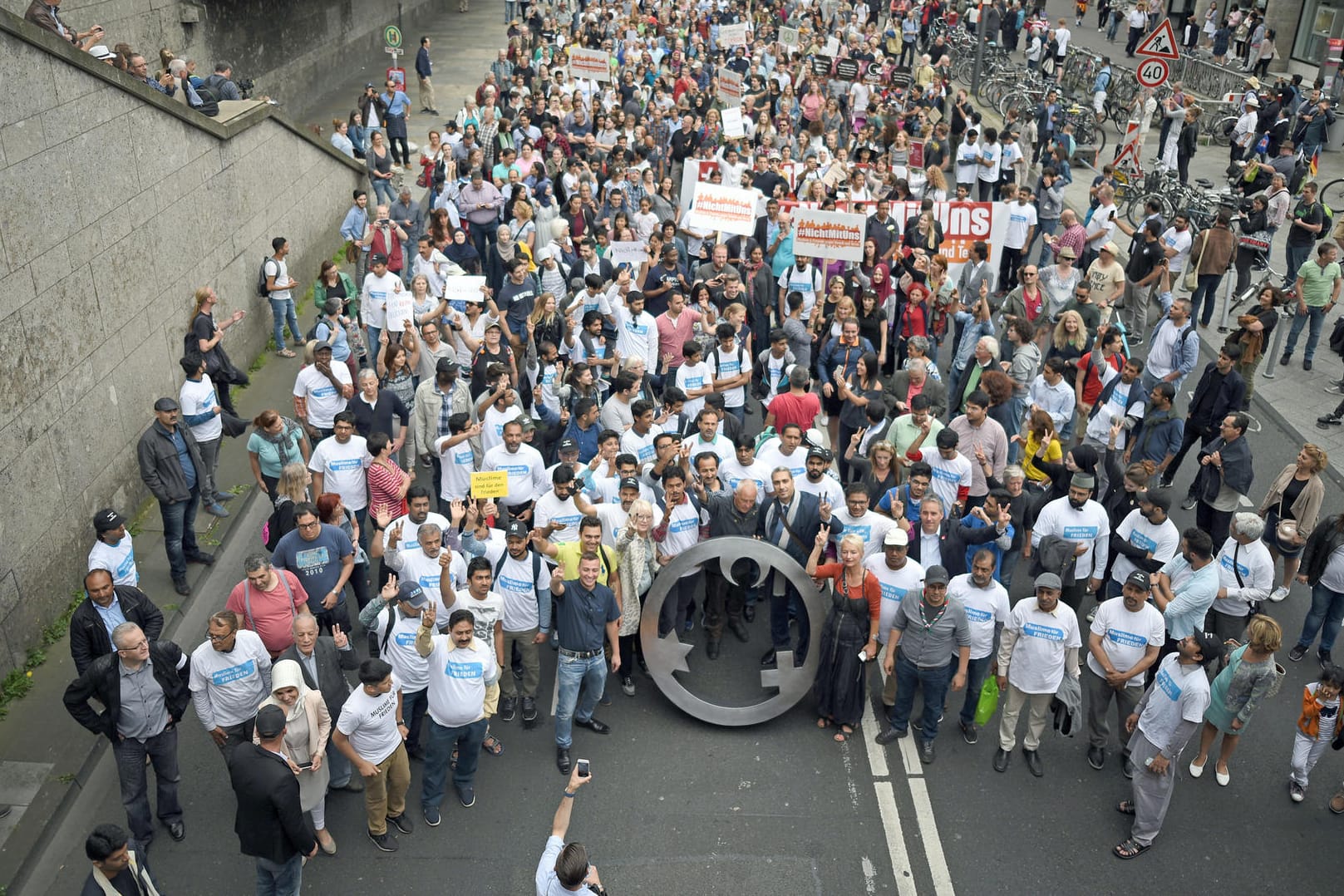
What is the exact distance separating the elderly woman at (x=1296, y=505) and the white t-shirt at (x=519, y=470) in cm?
585

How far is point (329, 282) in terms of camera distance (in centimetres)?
1270

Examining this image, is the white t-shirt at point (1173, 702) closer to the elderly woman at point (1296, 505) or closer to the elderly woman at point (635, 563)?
the elderly woman at point (1296, 505)

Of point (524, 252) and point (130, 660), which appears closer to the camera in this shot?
point (130, 660)

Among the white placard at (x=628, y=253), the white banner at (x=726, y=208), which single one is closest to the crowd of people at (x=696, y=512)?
the white placard at (x=628, y=253)

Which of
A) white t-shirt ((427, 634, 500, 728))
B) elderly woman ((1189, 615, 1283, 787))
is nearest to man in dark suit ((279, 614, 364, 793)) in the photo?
white t-shirt ((427, 634, 500, 728))

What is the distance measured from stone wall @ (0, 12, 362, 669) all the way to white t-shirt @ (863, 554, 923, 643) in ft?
21.6

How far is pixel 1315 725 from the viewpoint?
25.3 feet

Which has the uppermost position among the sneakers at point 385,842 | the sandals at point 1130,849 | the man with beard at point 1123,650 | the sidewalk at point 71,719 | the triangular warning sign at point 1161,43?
the triangular warning sign at point 1161,43

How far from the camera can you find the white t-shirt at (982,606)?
26.6 feet

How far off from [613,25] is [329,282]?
20140 millimetres

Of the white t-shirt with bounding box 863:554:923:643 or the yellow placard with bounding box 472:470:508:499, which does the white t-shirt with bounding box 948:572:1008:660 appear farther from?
the yellow placard with bounding box 472:470:508:499

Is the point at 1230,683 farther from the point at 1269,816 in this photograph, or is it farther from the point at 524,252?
the point at 524,252

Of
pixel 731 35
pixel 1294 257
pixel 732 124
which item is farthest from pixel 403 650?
pixel 731 35

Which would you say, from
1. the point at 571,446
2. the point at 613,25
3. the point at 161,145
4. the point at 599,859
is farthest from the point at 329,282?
the point at 613,25
